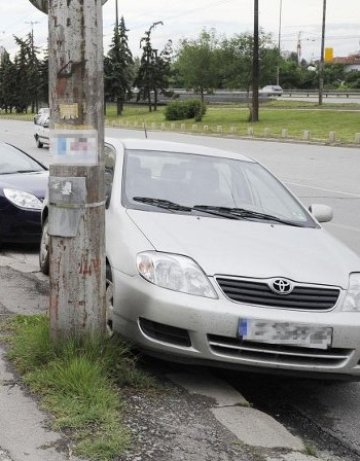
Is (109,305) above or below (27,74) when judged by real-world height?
below

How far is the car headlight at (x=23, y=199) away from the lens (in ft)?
26.0

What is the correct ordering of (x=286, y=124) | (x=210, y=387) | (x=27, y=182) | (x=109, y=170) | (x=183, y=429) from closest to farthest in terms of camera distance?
(x=183, y=429), (x=210, y=387), (x=109, y=170), (x=27, y=182), (x=286, y=124)

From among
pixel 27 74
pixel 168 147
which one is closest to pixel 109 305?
pixel 168 147

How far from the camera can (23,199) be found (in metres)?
7.98

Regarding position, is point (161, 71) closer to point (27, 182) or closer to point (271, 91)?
point (271, 91)

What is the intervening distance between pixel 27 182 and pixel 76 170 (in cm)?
470

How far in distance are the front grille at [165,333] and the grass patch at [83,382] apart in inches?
6.7

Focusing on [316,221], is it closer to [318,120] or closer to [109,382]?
Answer: [109,382]

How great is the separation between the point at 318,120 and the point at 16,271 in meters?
37.3

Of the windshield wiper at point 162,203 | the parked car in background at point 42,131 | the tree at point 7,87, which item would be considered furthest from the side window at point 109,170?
the tree at point 7,87

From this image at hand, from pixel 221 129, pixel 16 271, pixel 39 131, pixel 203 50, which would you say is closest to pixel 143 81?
pixel 203 50

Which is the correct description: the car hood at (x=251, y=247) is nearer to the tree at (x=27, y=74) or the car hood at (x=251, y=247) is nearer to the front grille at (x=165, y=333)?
the front grille at (x=165, y=333)

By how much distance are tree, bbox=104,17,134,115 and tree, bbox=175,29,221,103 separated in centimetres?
1385

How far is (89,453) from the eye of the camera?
3053 millimetres
